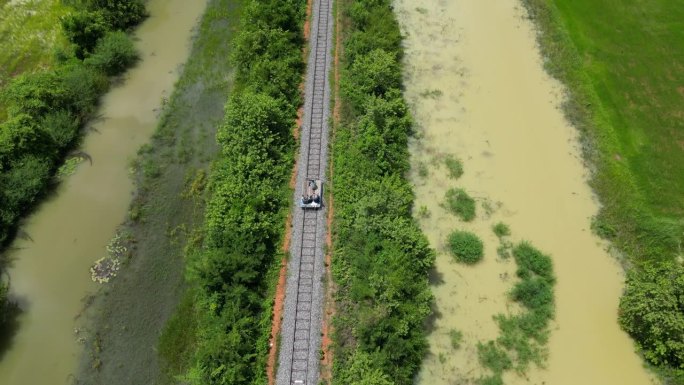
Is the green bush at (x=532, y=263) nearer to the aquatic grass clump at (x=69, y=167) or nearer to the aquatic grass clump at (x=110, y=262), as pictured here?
the aquatic grass clump at (x=110, y=262)

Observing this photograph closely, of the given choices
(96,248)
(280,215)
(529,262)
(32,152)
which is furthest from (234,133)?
(529,262)

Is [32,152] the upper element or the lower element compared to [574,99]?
lower

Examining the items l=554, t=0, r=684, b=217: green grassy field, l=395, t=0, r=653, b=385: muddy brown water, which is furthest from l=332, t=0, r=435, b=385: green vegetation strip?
l=554, t=0, r=684, b=217: green grassy field

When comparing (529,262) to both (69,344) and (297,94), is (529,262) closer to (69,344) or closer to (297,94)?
(297,94)

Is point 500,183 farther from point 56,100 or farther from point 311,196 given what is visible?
point 56,100

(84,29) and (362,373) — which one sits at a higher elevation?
(84,29)

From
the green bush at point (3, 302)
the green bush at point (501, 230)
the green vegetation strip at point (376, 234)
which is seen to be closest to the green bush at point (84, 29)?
the green bush at point (3, 302)

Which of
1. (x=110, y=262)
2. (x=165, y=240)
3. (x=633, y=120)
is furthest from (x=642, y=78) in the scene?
(x=110, y=262)
